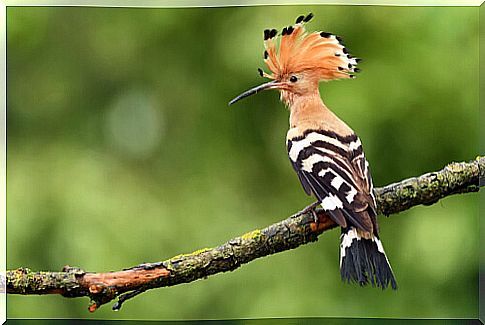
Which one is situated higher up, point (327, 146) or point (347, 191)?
point (327, 146)

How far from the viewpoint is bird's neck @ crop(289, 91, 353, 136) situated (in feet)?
9.66

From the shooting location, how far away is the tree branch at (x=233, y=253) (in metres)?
2.93

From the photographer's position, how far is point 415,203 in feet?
9.75

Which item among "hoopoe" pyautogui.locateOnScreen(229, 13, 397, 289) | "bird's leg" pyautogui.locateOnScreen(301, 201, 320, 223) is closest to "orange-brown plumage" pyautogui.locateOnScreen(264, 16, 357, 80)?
"hoopoe" pyautogui.locateOnScreen(229, 13, 397, 289)

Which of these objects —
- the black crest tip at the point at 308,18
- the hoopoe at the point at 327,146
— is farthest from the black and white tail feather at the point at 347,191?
the black crest tip at the point at 308,18

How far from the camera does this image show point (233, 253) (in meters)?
2.96

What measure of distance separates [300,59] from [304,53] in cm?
2

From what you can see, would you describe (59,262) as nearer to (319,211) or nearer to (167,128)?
(167,128)

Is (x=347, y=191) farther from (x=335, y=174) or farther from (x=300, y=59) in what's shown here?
(x=300, y=59)

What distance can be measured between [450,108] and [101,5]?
1.16m

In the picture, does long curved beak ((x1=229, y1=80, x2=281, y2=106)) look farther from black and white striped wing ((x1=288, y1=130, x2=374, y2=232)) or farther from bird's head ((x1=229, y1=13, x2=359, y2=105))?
black and white striped wing ((x1=288, y1=130, x2=374, y2=232))

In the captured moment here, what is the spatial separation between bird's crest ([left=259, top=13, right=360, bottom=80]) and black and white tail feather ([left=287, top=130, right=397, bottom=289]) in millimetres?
206

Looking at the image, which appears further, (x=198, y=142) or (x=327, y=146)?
(x=198, y=142)

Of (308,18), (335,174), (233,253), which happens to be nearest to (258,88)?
(308,18)
